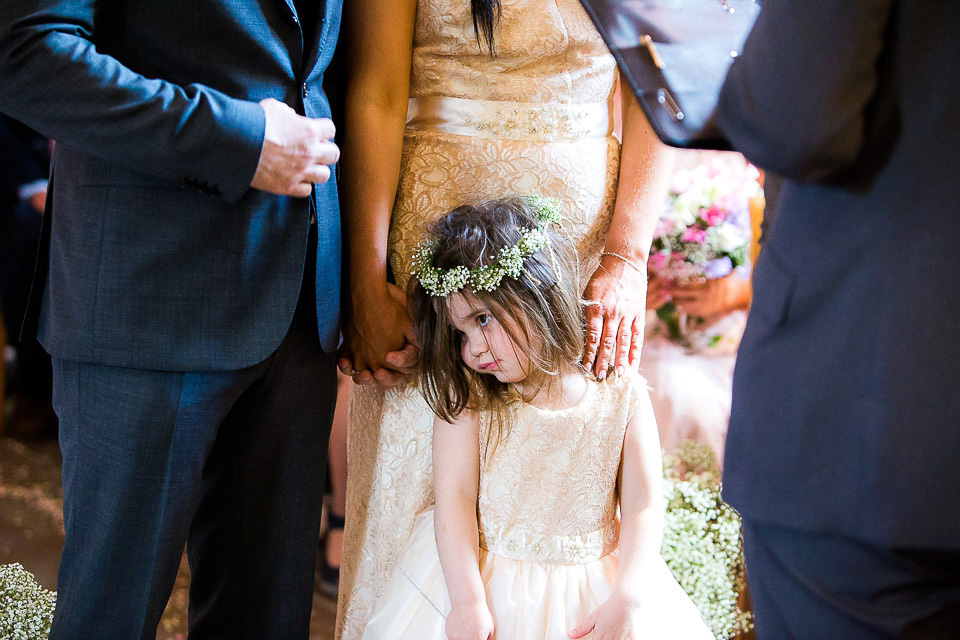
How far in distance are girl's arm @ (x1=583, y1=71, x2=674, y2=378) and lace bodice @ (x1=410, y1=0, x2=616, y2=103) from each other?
13 cm

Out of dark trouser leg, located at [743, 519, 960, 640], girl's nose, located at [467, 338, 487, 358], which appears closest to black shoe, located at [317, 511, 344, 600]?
girl's nose, located at [467, 338, 487, 358]

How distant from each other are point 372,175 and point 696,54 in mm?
742

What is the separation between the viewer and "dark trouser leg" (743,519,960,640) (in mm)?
868

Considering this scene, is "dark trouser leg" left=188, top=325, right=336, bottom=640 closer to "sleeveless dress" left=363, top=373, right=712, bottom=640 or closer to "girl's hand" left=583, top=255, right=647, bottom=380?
"sleeveless dress" left=363, top=373, right=712, bottom=640

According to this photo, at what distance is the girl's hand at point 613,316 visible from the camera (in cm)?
156

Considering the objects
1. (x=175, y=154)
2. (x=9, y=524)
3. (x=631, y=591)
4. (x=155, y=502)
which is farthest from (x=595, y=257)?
(x=9, y=524)

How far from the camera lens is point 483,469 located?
5.28 feet

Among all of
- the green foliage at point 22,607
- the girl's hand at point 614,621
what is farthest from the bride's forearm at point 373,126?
the green foliage at point 22,607

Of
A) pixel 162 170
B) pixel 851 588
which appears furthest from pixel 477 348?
pixel 851 588

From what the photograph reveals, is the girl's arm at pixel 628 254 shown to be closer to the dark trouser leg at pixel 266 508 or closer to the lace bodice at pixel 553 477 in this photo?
the lace bodice at pixel 553 477

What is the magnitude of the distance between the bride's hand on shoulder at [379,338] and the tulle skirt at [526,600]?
0.36m

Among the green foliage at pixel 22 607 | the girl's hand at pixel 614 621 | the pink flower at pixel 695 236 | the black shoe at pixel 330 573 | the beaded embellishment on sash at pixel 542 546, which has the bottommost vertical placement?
the black shoe at pixel 330 573

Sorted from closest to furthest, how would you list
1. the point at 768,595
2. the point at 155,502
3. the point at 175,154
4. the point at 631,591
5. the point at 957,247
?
the point at 957,247
the point at 768,595
the point at 175,154
the point at 155,502
the point at 631,591

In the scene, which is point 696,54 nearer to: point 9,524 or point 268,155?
point 268,155
